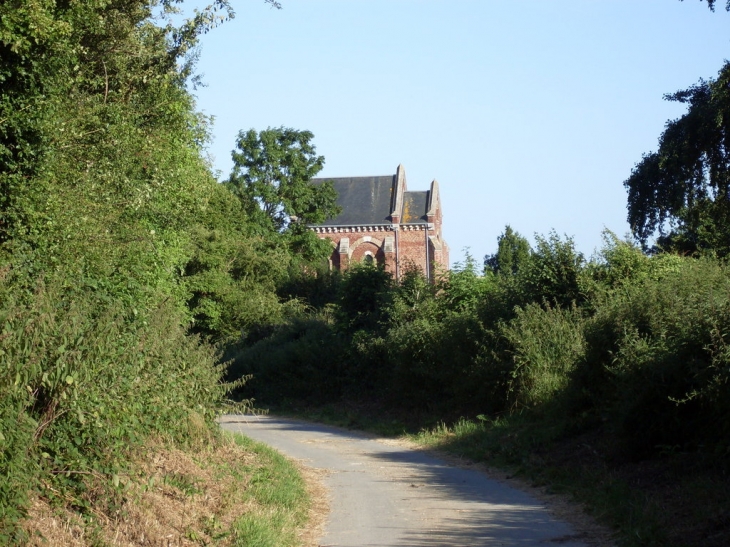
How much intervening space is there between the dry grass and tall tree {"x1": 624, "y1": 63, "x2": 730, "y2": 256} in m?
15.2

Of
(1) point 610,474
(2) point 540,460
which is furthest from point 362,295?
(1) point 610,474

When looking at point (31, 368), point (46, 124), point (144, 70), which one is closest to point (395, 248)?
point (144, 70)

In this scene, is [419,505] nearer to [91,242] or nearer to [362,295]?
[91,242]

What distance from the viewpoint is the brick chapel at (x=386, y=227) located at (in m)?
71.8

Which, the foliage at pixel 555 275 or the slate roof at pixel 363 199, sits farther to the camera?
the slate roof at pixel 363 199

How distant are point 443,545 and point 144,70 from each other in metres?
11.8

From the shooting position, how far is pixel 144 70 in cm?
1675

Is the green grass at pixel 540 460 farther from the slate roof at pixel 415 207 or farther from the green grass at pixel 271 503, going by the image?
the slate roof at pixel 415 207

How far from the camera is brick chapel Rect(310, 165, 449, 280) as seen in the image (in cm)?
7175

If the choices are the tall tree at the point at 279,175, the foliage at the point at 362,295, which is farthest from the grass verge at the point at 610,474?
the tall tree at the point at 279,175

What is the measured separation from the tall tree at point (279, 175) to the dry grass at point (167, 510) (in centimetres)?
5179

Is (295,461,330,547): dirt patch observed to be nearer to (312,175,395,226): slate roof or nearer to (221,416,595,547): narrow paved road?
(221,416,595,547): narrow paved road

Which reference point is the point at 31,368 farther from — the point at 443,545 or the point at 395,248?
the point at 395,248

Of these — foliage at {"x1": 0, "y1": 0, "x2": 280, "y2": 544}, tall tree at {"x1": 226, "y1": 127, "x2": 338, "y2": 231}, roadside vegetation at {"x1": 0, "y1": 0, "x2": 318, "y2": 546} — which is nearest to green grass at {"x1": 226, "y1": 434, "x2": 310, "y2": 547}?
roadside vegetation at {"x1": 0, "y1": 0, "x2": 318, "y2": 546}
